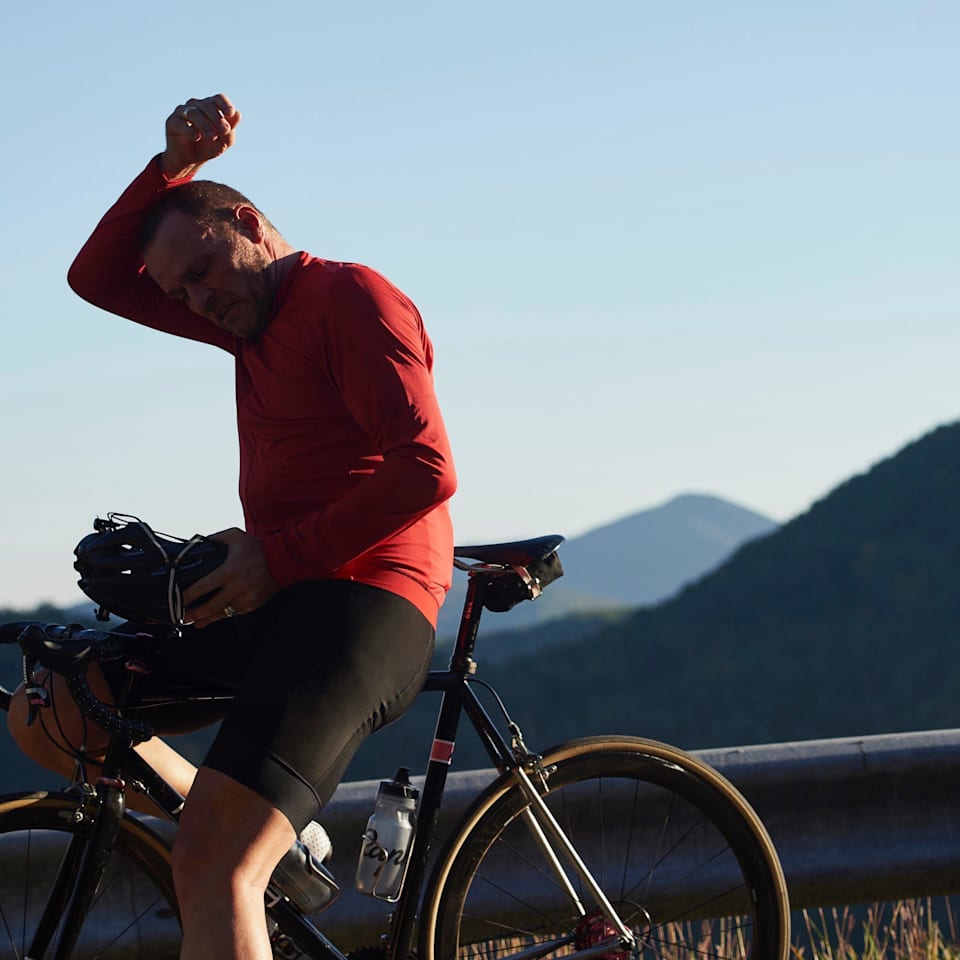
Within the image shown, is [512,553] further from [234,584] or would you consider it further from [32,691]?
[32,691]

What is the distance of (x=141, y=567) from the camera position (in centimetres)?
265

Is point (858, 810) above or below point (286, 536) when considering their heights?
below

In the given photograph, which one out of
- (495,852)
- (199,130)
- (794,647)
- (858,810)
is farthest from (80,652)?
(794,647)

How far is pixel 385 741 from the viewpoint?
58.6 meters

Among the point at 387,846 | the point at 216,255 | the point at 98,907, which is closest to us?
the point at 216,255

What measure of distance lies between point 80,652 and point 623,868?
1479mm

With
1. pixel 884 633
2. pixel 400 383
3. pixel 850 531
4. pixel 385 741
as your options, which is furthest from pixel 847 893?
pixel 850 531

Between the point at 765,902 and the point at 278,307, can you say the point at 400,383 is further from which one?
the point at 765,902

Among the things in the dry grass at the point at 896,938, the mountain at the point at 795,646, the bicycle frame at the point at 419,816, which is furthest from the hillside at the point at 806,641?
the bicycle frame at the point at 419,816

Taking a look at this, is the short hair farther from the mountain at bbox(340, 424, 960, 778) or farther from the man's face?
the mountain at bbox(340, 424, 960, 778)

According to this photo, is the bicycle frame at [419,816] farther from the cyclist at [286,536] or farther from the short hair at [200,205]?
the short hair at [200,205]

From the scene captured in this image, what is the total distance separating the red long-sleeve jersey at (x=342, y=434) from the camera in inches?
104

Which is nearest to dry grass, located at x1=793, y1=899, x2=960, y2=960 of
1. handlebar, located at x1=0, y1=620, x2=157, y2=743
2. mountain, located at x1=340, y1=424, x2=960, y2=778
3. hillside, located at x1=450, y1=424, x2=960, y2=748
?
handlebar, located at x1=0, y1=620, x2=157, y2=743

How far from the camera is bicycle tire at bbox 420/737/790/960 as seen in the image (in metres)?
3.07
